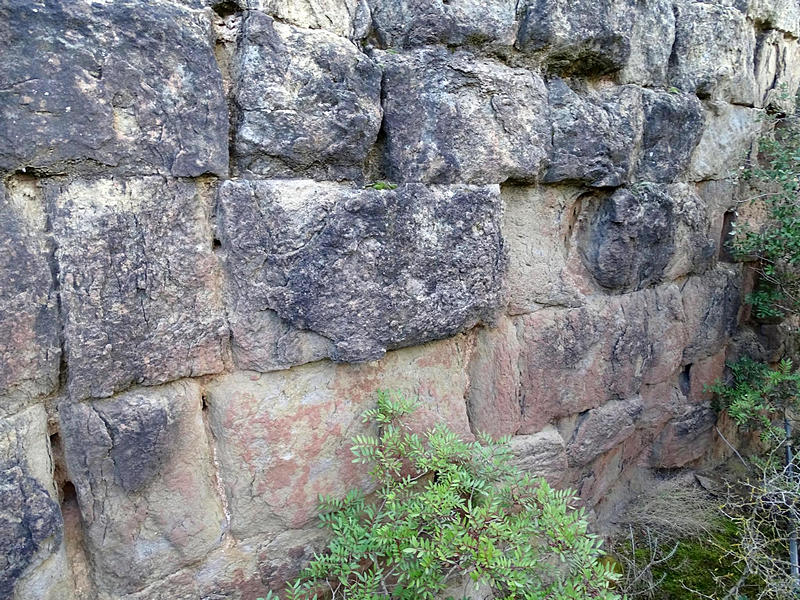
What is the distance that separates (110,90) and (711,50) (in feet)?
8.35

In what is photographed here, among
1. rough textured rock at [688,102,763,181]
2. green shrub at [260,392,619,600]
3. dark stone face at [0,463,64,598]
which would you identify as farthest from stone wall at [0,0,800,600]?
rough textured rock at [688,102,763,181]

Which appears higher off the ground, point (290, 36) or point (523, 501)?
point (290, 36)

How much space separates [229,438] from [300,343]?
333 mm

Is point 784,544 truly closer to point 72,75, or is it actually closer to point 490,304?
point 490,304

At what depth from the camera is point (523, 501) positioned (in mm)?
1793

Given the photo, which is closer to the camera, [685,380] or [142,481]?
[142,481]

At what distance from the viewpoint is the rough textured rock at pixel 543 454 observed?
238 centimetres

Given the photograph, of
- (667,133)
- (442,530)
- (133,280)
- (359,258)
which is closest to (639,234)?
(667,133)

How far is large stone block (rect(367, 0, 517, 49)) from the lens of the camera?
176cm

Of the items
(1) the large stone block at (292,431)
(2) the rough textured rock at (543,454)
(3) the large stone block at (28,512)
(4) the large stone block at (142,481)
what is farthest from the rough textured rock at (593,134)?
(3) the large stone block at (28,512)

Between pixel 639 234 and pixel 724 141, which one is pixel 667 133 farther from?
pixel 724 141

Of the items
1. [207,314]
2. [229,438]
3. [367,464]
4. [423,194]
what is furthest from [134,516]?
[423,194]

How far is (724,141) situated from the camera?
2928 mm

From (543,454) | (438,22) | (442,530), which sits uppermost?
(438,22)
